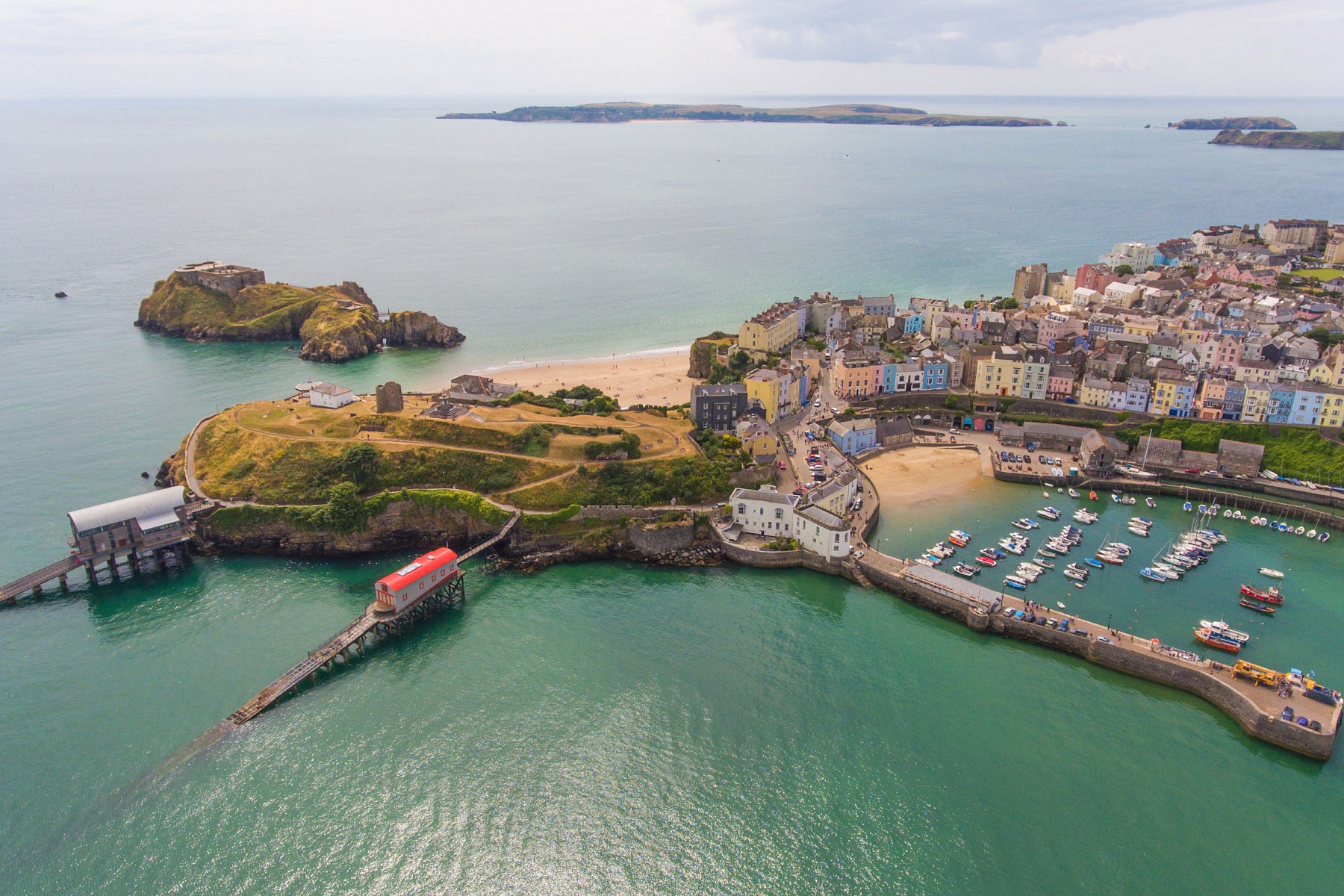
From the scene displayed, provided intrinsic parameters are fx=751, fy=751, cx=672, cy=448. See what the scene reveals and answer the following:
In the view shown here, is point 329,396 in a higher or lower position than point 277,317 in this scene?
lower

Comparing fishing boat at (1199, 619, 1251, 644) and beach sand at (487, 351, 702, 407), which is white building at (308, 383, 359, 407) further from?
fishing boat at (1199, 619, 1251, 644)

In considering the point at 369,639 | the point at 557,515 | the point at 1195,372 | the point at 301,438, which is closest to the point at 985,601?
the point at 557,515

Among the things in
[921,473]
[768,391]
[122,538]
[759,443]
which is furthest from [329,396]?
[921,473]

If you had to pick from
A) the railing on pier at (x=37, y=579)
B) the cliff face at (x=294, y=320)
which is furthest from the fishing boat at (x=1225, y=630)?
the cliff face at (x=294, y=320)

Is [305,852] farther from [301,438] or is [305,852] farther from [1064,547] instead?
[1064,547]

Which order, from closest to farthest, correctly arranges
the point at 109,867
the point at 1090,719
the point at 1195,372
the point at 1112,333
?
1. the point at 109,867
2. the point at 1090,719
3. the point at 1195,372
4. the point at 1112,333

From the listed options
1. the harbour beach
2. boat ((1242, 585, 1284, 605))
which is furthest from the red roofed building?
boat ((1242, 585, 1284, 605))

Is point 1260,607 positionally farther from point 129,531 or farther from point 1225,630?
point 129,531
